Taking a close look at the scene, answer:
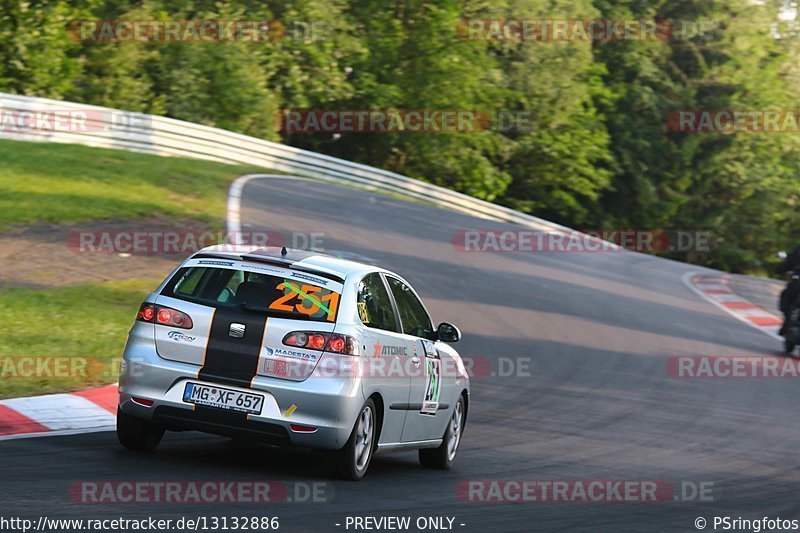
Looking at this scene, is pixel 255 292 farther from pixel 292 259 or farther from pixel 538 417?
pixel 538 417

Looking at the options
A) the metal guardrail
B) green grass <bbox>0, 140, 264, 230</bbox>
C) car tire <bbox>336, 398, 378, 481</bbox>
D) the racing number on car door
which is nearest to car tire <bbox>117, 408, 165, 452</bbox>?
car tire <bbox>336, 398, 378, 481</bbox>

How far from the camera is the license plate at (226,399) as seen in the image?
25.0ft

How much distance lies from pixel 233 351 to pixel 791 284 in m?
13.5

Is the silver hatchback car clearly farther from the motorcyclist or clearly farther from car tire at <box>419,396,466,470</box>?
the motorcyclist

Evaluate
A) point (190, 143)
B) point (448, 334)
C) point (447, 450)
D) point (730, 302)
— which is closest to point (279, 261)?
point (448, 334)

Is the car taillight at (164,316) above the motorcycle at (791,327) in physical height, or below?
above

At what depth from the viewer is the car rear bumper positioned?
7613 millimetres

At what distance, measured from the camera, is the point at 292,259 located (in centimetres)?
836

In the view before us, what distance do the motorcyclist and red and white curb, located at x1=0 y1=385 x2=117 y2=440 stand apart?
1169 centimetres

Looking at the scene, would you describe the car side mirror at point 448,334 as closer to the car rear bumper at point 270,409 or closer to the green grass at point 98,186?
the car rear bumper at point 270,409

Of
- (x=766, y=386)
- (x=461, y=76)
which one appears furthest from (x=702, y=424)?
(x=461, y=76)

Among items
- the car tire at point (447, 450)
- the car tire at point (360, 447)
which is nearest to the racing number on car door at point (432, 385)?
the car tire at point (447, 450)

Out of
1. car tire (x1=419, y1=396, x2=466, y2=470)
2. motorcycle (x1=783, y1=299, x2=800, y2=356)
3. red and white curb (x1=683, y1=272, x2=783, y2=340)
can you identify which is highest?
car tire (x1=419, y1=396, x2=466, y2=470)

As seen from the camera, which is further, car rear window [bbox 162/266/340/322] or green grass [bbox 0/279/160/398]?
green grass [bbox 0/279/160/398]
